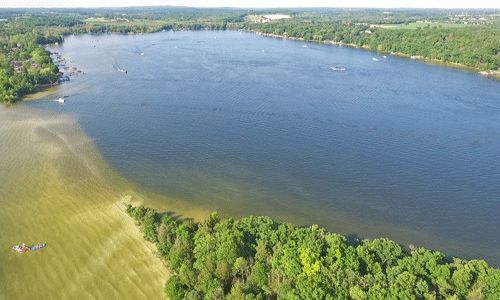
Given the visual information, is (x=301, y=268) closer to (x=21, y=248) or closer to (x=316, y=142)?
(x=21, y=248)

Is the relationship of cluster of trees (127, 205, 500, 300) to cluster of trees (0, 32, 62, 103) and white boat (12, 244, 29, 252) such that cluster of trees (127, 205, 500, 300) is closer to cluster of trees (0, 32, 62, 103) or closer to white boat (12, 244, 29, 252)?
white boat (12, 244, 29, 252)

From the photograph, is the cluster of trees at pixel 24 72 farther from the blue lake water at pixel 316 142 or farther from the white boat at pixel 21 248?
the white boat at pixel 21 248

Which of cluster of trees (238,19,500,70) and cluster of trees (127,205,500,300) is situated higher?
cluster of trees (238,19,500,70)

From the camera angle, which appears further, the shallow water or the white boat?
the white boat

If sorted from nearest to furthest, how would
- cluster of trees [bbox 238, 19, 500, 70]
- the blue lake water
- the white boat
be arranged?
the white boat, the blue lake water, cluster of trees [bbox 238, 19, 500, 70]

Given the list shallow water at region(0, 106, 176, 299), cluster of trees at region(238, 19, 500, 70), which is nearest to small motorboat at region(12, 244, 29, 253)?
shallow water at region(0, 106, 176, 299)

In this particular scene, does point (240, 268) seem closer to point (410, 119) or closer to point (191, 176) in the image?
point (191, 176)
